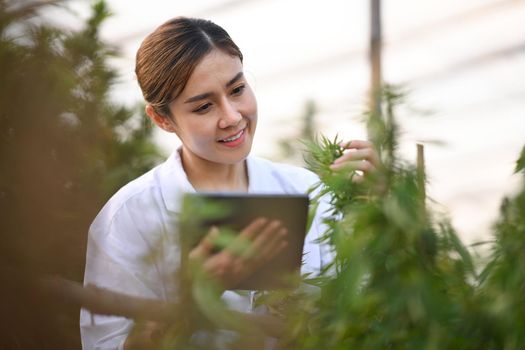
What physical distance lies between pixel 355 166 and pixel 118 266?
0.41 m

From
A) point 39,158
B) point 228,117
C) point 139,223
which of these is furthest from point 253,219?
point 228,117

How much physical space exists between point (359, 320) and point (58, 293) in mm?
241

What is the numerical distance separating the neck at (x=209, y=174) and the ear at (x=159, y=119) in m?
0.08

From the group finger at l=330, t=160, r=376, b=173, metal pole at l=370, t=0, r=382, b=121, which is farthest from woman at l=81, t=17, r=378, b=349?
finger at l=330, t=160, r=376, b=173

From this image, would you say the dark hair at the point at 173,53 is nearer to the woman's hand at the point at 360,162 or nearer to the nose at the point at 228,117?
the nose at the point at 228,117

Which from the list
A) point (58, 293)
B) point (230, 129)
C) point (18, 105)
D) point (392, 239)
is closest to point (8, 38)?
point (18, 105)

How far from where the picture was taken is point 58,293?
0.47m

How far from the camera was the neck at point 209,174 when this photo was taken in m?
1.91

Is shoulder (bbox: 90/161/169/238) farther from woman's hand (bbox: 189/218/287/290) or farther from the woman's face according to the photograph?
woman's hand (bbox: 189/218/287/290)

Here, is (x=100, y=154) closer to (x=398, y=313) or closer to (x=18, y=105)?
(x=18, y=105)

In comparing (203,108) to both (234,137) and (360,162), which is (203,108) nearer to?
(234,137)

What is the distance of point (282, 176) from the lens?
2018 mm

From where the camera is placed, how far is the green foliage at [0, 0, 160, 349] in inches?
17.2

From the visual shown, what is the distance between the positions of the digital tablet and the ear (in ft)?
3.37
